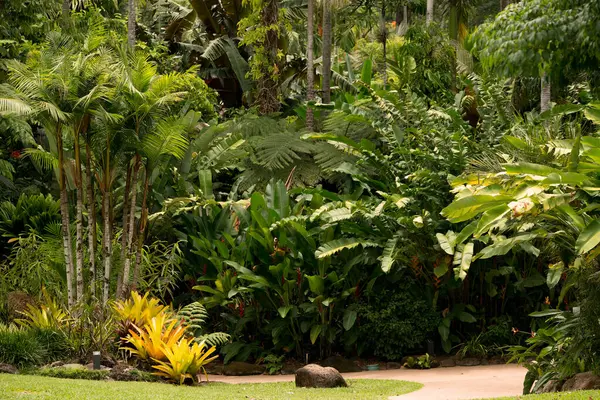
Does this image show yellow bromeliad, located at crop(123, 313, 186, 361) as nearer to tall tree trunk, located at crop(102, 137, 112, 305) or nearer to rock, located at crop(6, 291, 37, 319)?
tall tree trunk, located at crop(102, 137, 112, 305)

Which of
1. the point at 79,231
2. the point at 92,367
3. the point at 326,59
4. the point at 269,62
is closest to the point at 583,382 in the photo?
the point at 92,367

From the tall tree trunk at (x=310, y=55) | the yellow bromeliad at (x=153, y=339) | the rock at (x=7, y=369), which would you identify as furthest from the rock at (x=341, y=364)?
the tall tree trunk at (x=310, y=55)

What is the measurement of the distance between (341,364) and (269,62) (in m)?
8.81

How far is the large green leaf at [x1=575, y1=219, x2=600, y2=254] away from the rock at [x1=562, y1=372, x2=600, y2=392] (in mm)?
1450

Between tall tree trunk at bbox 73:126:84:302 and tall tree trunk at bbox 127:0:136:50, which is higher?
tall tree trunk at bbox 127:0:136:50

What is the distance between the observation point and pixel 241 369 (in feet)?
43.3

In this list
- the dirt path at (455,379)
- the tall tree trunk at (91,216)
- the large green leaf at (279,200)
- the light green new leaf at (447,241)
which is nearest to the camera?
the dirt path at (455,379)

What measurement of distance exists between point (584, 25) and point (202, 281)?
25.9 ft

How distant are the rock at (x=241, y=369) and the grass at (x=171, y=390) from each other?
218 centimetres

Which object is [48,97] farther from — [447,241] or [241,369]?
[447,241]

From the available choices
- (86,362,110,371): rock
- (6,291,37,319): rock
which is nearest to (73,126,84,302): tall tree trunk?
(86,362,110,371): rock

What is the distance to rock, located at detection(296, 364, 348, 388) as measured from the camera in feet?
32.9

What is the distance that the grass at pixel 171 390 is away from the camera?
7.95 metres

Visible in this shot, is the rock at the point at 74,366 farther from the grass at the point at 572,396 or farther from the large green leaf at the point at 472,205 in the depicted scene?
the grass at the point at 572,396
